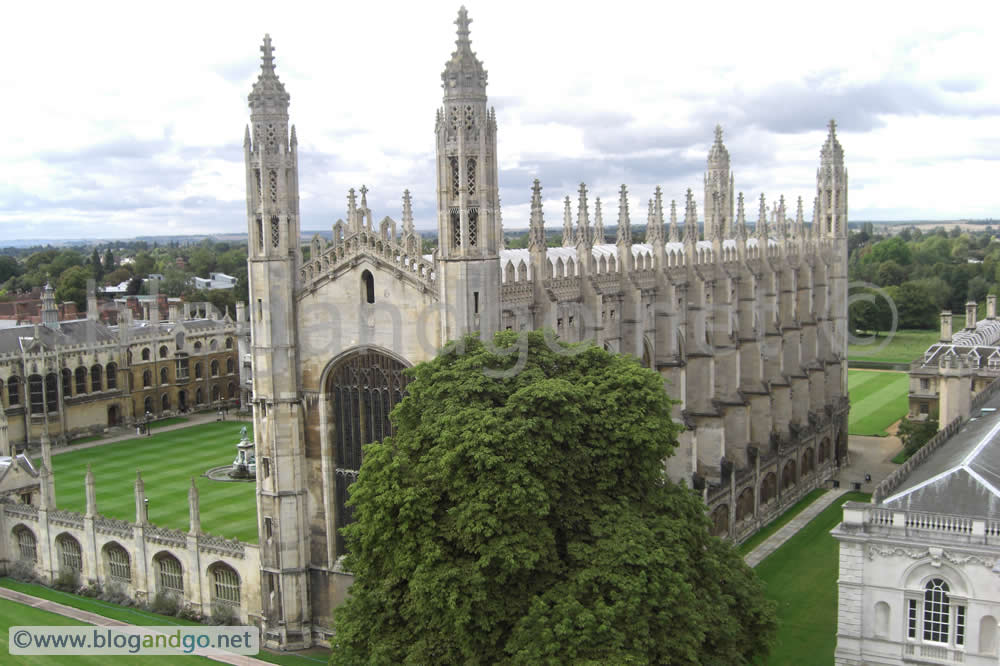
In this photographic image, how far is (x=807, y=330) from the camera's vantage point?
5453cm

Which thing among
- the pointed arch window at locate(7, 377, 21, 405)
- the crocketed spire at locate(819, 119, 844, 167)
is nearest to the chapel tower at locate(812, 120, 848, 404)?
the crocketed spire at locate(819, 119, 844, 167)

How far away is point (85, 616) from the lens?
3341 centimetres

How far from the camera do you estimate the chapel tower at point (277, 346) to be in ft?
99.4

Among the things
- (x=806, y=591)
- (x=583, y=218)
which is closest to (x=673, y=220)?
(x=583, y=218)

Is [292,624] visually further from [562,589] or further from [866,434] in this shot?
[866,434]

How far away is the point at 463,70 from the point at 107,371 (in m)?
56.4

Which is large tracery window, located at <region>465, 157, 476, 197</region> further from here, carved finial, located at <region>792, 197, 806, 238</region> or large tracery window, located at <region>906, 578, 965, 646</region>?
carved finial, located at <region>792, 197, 806, 238</region>

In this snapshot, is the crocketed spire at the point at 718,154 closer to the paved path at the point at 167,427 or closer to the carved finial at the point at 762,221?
the carved finial at the point at 762,221

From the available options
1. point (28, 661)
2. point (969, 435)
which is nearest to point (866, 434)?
point (969, 435)

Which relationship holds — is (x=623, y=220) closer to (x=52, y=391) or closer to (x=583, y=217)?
(x=583, y=217)

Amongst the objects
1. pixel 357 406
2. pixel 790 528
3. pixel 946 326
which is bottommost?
pixel 790 528

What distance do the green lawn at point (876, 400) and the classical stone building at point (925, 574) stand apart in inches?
1549

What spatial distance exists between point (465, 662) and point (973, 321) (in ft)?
172

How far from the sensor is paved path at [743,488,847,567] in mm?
38938
